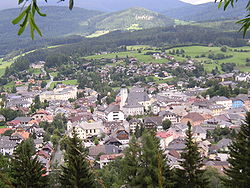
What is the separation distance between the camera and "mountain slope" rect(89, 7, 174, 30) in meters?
120

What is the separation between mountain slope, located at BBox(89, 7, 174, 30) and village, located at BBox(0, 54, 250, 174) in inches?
2627

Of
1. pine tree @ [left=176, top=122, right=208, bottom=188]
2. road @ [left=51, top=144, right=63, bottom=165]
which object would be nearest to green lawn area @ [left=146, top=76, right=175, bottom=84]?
road @ [left=51, top=144, right=63, bottom=165]

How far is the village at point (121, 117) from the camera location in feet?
76.2

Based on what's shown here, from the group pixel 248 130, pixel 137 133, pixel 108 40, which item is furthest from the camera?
pixel 108 40

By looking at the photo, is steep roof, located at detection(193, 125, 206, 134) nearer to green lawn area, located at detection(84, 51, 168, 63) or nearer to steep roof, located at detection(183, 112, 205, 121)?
steep roof, located at detection(183, 112, 205, 121)

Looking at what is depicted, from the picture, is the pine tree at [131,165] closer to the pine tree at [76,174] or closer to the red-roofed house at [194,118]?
the pine tree at [76,174]

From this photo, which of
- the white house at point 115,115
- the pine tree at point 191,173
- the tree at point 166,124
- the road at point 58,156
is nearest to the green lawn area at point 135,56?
the white house at point 115,115

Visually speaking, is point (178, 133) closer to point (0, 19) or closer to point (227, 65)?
point (227, 65)

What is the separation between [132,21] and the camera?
4884 inches

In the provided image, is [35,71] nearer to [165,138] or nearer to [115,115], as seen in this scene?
[115,115]

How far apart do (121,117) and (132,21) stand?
306ft

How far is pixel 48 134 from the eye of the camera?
27969mm

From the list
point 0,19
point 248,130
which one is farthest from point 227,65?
point 0,19

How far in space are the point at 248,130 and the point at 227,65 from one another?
50.1m
